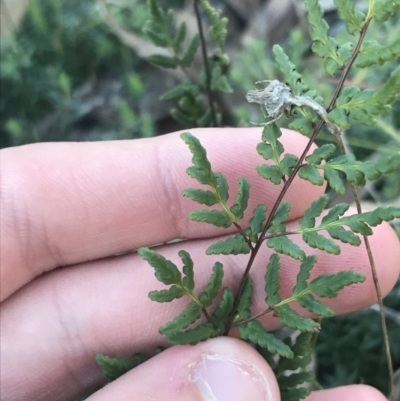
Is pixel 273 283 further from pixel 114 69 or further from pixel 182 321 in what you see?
pixel 114 69

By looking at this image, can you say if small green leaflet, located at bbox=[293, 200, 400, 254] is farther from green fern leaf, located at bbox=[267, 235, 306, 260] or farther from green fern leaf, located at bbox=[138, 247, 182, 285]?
green fern leaf, located at bbox=[138, 247, 182, 285]

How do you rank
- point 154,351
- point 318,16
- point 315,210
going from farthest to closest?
point 154,351, point 315,210, point 318,16

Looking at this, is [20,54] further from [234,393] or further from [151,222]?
[234,393]

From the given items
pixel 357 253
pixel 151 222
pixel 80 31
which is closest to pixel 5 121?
pixel 80 31

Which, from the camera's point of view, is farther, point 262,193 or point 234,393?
point 262,193

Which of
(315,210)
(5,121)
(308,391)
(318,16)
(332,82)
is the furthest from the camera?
(5,121)

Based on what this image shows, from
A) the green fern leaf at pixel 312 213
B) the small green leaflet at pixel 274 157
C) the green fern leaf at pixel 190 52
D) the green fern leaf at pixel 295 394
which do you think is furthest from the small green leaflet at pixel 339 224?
the green fern leaf at pixel 190 52

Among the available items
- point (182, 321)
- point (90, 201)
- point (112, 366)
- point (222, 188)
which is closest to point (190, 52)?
point (90, 201)
